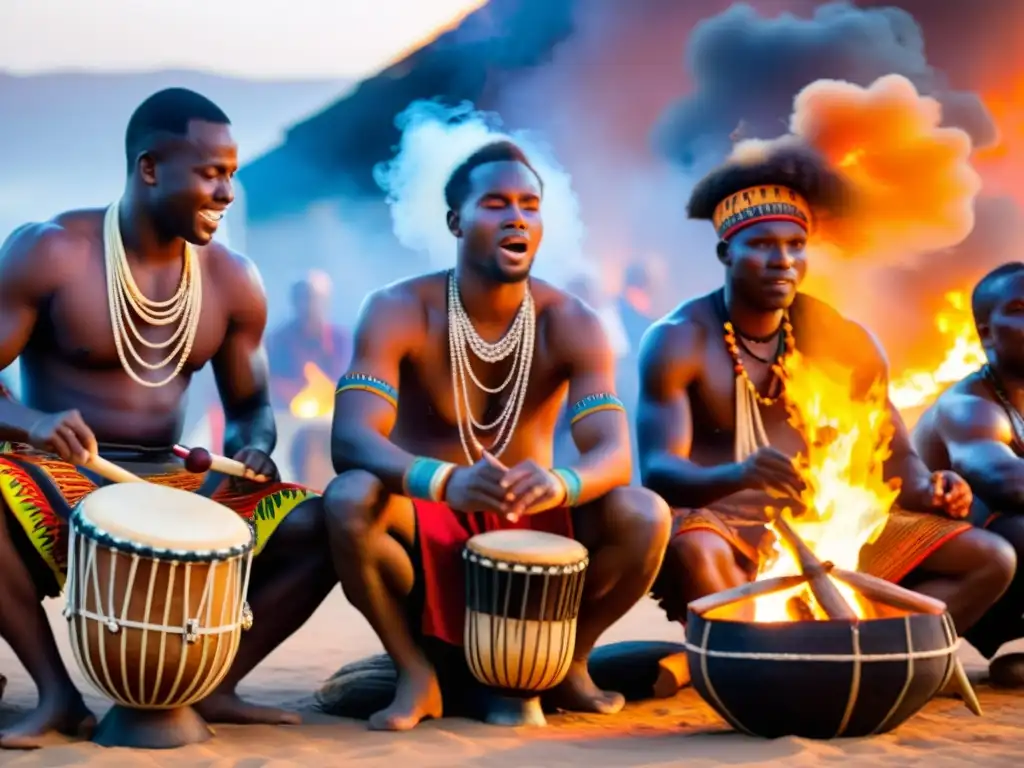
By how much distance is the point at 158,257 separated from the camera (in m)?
4.79

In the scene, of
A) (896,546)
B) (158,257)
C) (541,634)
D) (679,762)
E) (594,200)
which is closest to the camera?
(679,762)

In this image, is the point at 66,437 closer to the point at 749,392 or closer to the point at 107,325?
the point at 107,325

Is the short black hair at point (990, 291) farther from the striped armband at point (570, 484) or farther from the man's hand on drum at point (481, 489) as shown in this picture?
the man's hand on drum at point (481, 489)

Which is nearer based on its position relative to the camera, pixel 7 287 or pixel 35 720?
pixel 35 720

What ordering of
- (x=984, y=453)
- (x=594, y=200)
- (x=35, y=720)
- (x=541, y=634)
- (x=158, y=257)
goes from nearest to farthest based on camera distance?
(x=35, y=720) → (x=541, y=634) → (x=158, y=257) → (x=984, y=453) → (x=594, y=200)

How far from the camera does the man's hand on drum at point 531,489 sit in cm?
423

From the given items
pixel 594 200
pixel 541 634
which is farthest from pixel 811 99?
pixel 541 634

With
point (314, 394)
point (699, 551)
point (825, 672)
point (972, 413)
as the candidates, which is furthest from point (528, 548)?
point (314, 394)

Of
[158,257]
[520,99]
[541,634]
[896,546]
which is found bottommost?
[541,634]

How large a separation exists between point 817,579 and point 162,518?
6.20 ft

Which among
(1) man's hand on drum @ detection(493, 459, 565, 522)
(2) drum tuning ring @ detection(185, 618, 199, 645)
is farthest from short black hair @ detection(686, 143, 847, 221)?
(2) drum tuning ring @ detection(185, 618, 199, 645)

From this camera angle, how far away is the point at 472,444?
4.96 meters

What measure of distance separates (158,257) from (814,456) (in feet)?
7.58

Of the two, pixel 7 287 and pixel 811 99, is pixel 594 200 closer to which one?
pixel 811 99
